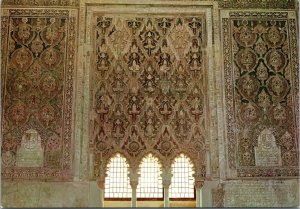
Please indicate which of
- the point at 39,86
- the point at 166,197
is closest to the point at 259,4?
the point at 166,197

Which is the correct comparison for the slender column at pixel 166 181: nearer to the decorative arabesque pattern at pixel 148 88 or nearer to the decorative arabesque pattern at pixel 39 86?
the decorative arabesque pattern at pixel 148 88

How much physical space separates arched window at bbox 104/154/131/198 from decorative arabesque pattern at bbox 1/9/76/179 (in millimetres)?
639

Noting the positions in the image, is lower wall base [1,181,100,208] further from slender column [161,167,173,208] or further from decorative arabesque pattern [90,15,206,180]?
slender column [161,167,173,208]

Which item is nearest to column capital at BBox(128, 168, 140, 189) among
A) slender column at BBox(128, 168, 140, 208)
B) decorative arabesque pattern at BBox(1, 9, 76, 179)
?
slender column at BBox(128, 168, 140, 208)

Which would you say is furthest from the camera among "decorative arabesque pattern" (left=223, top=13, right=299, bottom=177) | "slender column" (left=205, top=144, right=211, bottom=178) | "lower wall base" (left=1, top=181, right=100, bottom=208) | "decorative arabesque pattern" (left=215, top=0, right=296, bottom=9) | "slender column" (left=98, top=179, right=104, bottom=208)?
"decorative arabesque pattern" (left=215, top=0, right=296, bottom=9)

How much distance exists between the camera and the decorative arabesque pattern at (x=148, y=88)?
8586 mm

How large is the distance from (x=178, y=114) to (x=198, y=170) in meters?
0.88

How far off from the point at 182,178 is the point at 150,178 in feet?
1.55

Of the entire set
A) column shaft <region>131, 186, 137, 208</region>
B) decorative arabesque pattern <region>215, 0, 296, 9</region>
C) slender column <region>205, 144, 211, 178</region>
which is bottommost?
column shaft <region>131, 186, 137, 208</region>

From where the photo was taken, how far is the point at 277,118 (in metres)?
8.77

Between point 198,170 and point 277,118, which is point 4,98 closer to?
point 198,170

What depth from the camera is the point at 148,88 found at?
884 cm

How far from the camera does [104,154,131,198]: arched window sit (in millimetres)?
8641

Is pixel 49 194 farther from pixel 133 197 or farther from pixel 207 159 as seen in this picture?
pixel 207 159
